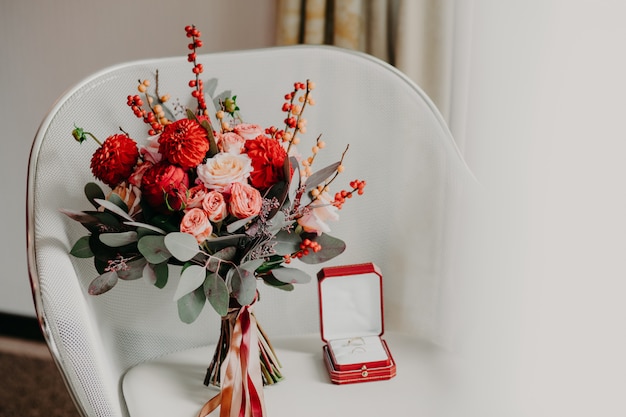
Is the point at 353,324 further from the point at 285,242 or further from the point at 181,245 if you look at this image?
the point at 181,245

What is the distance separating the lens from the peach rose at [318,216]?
1016 mm

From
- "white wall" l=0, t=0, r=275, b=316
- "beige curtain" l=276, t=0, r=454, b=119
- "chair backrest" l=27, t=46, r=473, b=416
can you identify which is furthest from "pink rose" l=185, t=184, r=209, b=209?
"white wall" l=0, t=0, r=275, b=316

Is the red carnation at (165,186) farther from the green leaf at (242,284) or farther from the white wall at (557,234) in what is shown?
the white wall at (557,234)

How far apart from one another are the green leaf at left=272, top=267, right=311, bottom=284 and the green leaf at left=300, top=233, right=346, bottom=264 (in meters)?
0.03

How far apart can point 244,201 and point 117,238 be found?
0.58 ft

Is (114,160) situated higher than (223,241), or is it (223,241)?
(114,160)

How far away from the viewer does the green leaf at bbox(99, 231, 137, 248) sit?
947mm

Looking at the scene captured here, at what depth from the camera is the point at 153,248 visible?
935 millimetres

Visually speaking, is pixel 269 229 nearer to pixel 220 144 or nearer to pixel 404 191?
pixel 220 144

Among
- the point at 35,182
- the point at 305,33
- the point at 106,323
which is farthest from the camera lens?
the point at 305,33

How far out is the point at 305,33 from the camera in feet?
5.04

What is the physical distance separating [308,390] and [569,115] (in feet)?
1.94

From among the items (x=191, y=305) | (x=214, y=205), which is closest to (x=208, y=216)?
(x=214, y=205)

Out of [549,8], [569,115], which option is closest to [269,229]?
[569,115]
